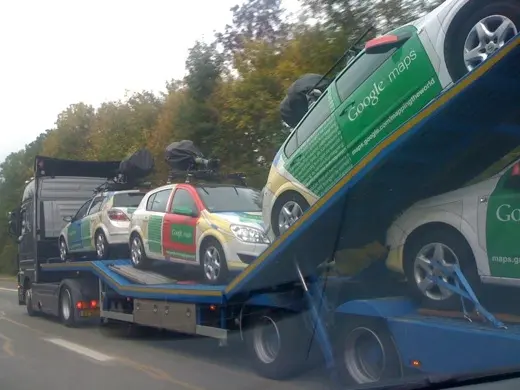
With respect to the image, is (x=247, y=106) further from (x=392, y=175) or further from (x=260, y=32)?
(x=392, y=175)

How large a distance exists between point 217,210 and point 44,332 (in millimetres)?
5218

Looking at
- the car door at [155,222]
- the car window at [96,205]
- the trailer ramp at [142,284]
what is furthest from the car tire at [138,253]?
the car window at [96,205]

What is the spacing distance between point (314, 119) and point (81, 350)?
542 cm

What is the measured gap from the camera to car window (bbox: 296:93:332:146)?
7586 millimetres

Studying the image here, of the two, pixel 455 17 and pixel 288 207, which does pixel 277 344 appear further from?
pixel 455 17

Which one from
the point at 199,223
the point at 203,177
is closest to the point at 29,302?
the point at 203,177

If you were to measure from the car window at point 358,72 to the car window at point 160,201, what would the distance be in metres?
4.34

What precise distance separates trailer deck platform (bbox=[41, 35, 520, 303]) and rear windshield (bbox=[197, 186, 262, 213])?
2.26 metres

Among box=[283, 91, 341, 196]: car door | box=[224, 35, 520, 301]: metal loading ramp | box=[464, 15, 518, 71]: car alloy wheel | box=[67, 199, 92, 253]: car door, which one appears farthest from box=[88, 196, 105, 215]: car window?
box=[464, 15, 518, 71]: car alloy wheel

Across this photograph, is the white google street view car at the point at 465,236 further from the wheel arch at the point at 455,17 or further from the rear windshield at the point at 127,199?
the rear windshield at the point at 127,199

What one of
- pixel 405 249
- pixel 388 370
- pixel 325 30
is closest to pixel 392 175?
pixel 405 249

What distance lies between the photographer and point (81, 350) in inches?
435

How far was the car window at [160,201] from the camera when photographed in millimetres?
11123

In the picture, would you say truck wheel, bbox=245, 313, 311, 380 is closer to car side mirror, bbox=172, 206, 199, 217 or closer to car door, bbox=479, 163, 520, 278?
car side mirror, bbox=172, 206, 199, 217
